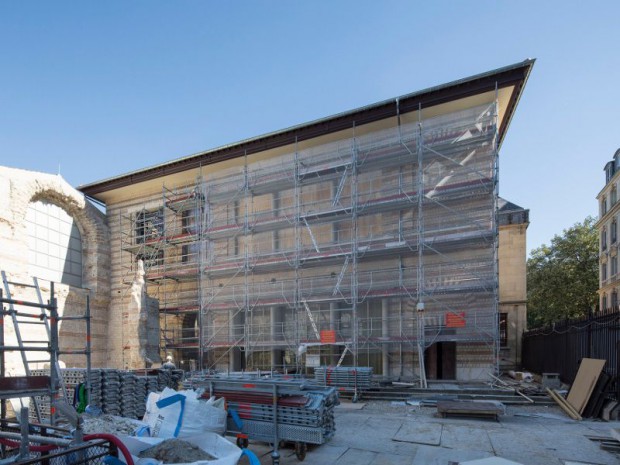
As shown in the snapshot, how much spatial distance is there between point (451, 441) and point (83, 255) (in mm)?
21619

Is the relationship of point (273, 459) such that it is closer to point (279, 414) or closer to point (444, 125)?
point (279, 414)

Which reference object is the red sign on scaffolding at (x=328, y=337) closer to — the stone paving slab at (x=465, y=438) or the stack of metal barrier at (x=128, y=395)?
the stone paving slab at (x=465, y=438)

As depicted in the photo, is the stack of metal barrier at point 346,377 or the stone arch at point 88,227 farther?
the stone arch at point 88,227

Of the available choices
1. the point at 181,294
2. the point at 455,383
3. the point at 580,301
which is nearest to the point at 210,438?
the point at 455,383

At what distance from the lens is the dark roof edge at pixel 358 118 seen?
15.1 metres

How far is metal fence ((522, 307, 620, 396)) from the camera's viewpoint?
9766 mm

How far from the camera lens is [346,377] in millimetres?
12727

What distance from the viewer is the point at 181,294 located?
21641 mm

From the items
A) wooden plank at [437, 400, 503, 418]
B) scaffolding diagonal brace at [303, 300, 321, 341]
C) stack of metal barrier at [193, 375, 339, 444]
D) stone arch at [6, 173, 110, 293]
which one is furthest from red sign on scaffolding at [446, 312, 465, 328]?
stone arch at [6, 173, 110, 293]

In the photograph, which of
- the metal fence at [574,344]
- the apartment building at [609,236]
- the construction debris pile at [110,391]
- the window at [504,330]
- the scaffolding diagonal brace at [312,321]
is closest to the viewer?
the construction debris pile at [110,391]

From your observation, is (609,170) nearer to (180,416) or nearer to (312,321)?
(312,321)

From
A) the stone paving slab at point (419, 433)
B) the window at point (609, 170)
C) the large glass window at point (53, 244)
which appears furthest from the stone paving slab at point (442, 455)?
the window at point (609, 170)

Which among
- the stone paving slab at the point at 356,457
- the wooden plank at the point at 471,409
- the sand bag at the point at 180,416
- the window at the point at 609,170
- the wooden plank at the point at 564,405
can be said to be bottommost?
the wooden plank at the point at 564,405

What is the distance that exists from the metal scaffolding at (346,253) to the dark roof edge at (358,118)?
29.7 inches
